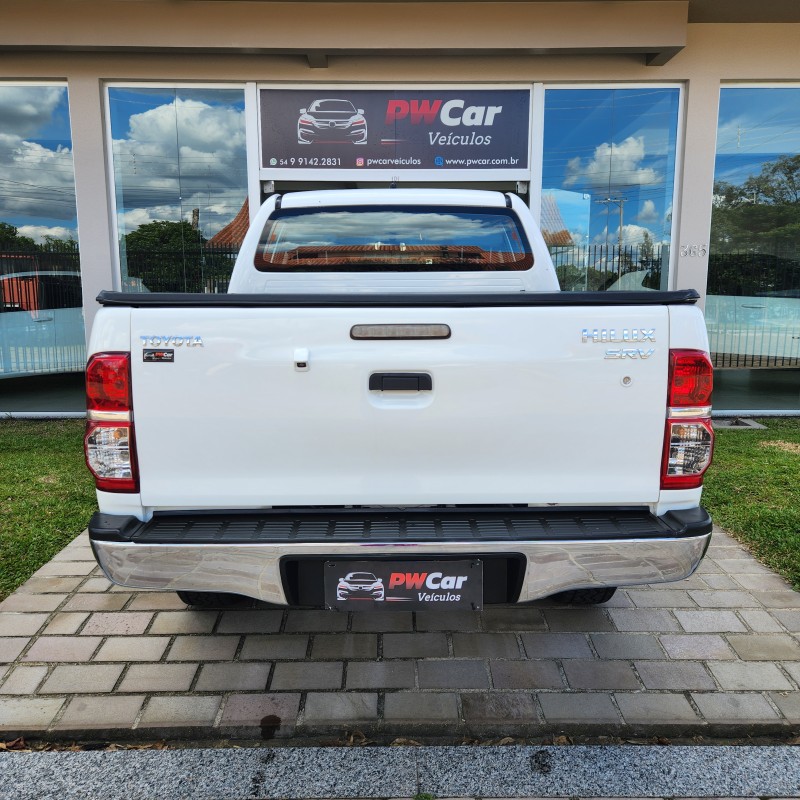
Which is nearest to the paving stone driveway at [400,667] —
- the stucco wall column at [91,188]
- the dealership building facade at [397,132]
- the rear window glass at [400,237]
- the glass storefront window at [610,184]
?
the rear window glass at [400,237]

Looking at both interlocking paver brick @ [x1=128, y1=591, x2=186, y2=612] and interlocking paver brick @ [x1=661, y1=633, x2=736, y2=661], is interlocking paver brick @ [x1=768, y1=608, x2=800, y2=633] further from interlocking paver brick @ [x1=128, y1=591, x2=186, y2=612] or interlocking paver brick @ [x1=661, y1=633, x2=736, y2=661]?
interlocking paver brick @ [x1=128, y1=591, x2=186, y2=612]

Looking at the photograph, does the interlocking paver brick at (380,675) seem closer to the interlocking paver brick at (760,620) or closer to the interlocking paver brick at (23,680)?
the interlocking paver brick at (23,680)

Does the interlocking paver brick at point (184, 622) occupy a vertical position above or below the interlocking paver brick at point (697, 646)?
below

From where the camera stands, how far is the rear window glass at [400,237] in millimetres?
3717

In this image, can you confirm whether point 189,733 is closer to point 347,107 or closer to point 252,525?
point 252,525

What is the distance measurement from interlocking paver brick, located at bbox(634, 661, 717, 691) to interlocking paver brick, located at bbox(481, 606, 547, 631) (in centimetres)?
51

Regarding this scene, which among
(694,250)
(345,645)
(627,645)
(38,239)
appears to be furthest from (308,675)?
(38,239)

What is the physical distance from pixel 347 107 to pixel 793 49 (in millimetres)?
4822

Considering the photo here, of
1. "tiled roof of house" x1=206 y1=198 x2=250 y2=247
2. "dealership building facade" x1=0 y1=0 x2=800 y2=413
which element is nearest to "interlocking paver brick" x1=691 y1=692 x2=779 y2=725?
"dealership building facade" x1=0 y1=0 x2=800 y2=413

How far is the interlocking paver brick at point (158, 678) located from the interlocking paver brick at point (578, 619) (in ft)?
5.51

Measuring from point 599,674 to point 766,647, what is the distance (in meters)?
0.84

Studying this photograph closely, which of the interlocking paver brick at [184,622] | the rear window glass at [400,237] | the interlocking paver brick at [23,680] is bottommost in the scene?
the interlocking paver brick at [184,622]

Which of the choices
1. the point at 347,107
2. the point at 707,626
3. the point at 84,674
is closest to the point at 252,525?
the point at 84,674

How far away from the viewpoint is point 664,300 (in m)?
2.22
